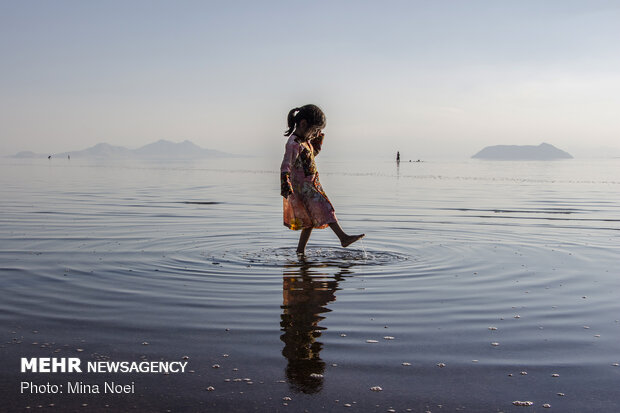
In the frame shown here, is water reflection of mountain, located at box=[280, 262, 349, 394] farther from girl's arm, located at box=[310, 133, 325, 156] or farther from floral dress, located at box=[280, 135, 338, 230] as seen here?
girl's arm, located at box=[310, 133, 325, 156]

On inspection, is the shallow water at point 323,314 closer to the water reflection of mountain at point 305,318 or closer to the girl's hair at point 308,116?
the water reflection of mountain at point 305,318

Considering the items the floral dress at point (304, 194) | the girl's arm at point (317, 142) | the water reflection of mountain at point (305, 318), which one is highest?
Answer: the girl's arm at point (317, 142)

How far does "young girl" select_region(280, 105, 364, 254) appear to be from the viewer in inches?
343

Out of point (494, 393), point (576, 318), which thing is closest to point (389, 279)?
point (576, 318)

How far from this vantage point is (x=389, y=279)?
7148 mm

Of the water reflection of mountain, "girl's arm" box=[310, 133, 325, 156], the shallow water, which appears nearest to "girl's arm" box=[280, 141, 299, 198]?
"girl's arm" box=[310, 133, 325, 156]

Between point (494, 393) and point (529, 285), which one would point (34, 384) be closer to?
point (494, 393)

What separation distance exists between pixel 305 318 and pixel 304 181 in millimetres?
3796

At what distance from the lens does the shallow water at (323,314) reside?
376cm

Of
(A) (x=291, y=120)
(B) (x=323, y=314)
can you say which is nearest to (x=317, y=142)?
(A) (x=291, y=120)

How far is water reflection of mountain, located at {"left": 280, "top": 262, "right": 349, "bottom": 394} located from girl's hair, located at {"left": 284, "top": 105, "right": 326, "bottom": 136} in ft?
6.51

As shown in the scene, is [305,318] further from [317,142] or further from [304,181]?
[317,142]

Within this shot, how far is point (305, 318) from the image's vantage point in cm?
541

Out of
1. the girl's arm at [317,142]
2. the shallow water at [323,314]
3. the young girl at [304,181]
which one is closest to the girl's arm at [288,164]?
the young girl at [304,181]
